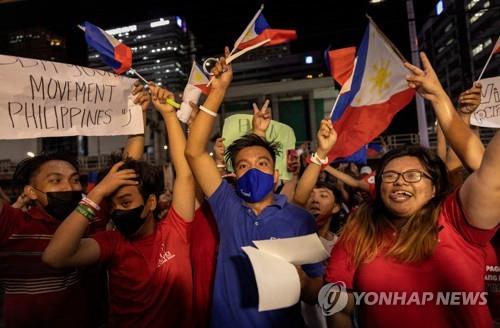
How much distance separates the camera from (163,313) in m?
2.25

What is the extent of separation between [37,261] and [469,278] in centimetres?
217

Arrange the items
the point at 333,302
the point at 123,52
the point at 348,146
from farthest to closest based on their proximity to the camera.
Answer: the point at 348,146 → the point at 123,52 → the point at 333,302

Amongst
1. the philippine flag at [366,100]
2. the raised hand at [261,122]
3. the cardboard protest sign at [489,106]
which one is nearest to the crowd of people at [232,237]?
the raised hand at [261,122]

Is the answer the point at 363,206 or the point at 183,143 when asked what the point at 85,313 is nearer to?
the point at 183,143

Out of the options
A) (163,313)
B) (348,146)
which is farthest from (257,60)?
(163,313)

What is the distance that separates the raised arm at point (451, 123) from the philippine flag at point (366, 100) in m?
1.40

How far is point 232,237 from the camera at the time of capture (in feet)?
7.44

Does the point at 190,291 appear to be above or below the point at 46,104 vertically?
below

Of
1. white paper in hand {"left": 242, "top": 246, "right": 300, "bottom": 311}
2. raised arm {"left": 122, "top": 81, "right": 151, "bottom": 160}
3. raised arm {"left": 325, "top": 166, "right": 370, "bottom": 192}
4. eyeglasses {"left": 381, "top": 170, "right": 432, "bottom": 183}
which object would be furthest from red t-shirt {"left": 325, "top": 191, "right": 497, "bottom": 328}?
raised arm {"left": 325, "top": 166, "right": 370, "bottom": 192}

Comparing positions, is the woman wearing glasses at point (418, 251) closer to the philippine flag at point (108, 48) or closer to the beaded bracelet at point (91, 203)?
the beaded bracelet at point (91, 203)

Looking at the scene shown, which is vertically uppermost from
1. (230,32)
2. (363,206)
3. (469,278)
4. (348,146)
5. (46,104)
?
(230,32)

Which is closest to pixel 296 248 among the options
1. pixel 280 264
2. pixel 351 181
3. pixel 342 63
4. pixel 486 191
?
pixel 280 264

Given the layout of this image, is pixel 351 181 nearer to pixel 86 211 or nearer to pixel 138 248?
pixel 138 248

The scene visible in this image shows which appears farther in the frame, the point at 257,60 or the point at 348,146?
the point at 257,60
